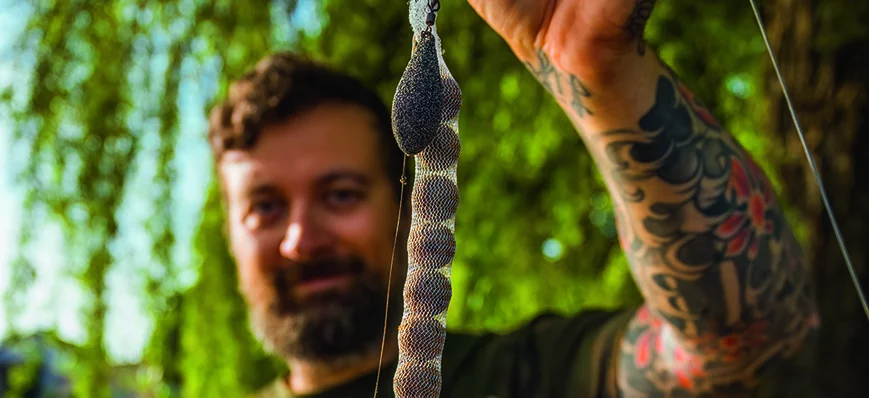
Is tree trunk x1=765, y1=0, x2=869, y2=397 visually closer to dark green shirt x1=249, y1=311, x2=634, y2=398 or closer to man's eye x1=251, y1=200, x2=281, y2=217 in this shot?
dark green shirt x1=249, y1=311, x2=634, y2=398

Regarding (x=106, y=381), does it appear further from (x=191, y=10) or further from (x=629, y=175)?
(x=629, y=175)

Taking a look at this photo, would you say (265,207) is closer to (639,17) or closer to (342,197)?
(342,197)

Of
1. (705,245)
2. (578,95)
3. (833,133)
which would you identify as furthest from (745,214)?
(833,133)

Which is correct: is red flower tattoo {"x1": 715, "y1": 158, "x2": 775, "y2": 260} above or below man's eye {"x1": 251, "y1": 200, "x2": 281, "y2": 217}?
below

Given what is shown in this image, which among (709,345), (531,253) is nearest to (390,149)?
(709,345)

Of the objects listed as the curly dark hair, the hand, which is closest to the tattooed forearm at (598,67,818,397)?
the hand

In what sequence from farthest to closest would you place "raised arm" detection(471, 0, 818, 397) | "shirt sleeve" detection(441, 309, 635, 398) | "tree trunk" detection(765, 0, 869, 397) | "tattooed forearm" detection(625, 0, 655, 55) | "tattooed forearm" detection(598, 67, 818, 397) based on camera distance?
1. "tree trunk" detection(765, 0, 869, 397)
2. "shirt sleeve" detection(441, 309, 635, 398)
3. "tattooed forearm" detection(598, 67, 818, 397)
4. "raised arm" detection(471, 0, 818, 397)
5. "tattooed forearm" detection(625, 0, 655, 55)

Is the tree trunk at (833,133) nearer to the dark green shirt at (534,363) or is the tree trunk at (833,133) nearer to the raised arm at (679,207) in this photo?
the dark green shirt at (534,363)
